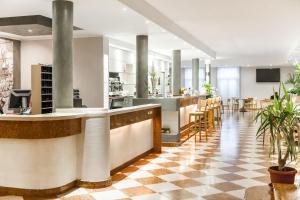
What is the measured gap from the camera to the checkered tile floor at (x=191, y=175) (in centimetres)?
452

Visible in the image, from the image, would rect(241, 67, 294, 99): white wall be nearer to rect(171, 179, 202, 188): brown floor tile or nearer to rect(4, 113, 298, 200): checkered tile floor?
rect(4, 113, 298, 200): checkered tile floor

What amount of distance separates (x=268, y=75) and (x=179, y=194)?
22164 millimetres

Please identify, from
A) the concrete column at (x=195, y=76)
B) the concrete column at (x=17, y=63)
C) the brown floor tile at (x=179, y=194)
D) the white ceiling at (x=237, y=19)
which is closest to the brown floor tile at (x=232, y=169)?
the brown floor tile at (x=179, y=194)

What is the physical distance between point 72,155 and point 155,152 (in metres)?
3.06

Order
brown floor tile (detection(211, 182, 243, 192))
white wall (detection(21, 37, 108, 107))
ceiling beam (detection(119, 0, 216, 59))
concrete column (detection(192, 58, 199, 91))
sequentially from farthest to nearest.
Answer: concrete column (detection(192, 58, 199, 91))
white wall (detection(21, 37, 108, 107))
ceiling beam (detection(119, 0, 216, 59))
brown floor tile (detection(211, 182, 243, 192))

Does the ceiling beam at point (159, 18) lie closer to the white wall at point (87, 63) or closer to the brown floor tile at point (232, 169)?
the white wall at point (87, 63)

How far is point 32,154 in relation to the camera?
4.39 m

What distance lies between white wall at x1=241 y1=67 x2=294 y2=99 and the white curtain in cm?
43

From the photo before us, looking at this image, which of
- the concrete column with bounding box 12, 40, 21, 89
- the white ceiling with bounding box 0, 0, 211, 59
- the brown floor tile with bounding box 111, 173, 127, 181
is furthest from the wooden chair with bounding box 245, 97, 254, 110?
the brown floor tile with bounding box 111, 173, 127, 181

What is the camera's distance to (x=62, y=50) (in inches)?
225

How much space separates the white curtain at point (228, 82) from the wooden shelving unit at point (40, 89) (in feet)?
60.9

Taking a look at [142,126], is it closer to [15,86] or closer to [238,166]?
[238,166]

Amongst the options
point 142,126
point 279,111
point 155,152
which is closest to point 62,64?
point 142,126

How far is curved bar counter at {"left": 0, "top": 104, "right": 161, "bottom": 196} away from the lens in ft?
14.3
